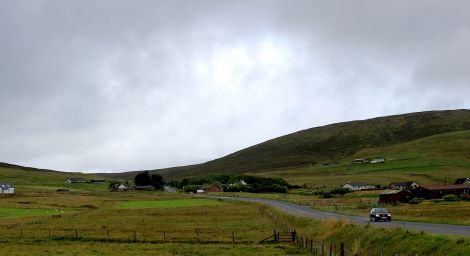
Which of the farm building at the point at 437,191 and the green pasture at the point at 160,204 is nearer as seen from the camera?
the green pasture at the point at 160,204

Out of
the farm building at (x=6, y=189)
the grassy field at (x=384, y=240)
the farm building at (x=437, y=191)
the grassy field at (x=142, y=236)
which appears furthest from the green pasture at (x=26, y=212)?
the farm building at (x=6, y=189)

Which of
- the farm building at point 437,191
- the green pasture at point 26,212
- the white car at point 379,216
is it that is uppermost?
the farm building at point 437,191

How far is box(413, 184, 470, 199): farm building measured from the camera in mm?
137250

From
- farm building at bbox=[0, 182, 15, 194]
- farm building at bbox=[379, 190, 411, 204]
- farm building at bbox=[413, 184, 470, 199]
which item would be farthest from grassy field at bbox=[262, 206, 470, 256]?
farm building at bbox=[0, 182, 15, 194]

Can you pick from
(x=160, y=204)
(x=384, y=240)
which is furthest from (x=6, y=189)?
(x=384, y=240)

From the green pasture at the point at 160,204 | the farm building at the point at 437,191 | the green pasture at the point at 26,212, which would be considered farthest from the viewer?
the farm building at the point at 437,191

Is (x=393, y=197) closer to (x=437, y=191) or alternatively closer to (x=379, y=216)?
(x=437, y=191)

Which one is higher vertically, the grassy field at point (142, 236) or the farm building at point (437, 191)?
the farm building at point (437, 191)

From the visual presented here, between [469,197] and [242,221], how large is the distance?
68383mm

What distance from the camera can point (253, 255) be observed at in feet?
134

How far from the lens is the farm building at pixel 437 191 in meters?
137

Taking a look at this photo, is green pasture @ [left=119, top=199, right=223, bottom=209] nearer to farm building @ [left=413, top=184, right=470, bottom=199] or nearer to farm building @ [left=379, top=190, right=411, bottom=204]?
farm building @ [left=379, top=190, right=411, bottom=204]

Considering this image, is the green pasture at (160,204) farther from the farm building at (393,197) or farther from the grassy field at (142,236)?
the farm building at (393,197)

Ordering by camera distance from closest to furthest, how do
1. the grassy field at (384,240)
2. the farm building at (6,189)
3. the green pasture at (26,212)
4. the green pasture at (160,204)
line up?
1. the grassy field at (384,240)
2. the green pasture at (26,212)
3. the green pasture at (160,204)
4. the farm building at (6,189)
